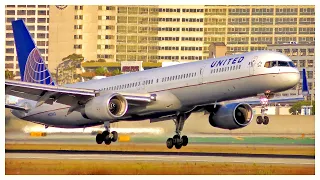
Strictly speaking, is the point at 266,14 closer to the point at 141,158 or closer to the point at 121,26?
the point at 121,26

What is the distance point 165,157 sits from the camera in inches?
2275

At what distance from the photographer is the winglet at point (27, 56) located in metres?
64.4

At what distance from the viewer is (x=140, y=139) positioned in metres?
62.1

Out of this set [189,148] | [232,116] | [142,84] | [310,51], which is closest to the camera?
[142,84]

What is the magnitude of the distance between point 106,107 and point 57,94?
3.84m

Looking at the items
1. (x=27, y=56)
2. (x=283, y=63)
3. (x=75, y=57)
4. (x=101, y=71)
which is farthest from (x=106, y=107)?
(x=75, y=57)

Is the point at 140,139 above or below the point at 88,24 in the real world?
below

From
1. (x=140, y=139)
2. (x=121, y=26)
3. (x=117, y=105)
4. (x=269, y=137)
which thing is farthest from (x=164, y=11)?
(x=117, y=105)

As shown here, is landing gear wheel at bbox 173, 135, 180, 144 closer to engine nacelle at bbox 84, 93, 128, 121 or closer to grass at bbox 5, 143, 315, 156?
Result: grass at bbox 5, 143, 315, 156

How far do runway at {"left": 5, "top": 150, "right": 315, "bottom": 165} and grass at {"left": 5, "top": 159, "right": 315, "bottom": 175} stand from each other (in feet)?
4.91

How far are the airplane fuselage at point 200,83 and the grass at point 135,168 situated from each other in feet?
10.1

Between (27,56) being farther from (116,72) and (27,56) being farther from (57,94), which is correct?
(116,72)

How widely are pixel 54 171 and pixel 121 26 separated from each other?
54608mm

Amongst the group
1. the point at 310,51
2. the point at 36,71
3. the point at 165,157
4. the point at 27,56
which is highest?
the point at 310,51
